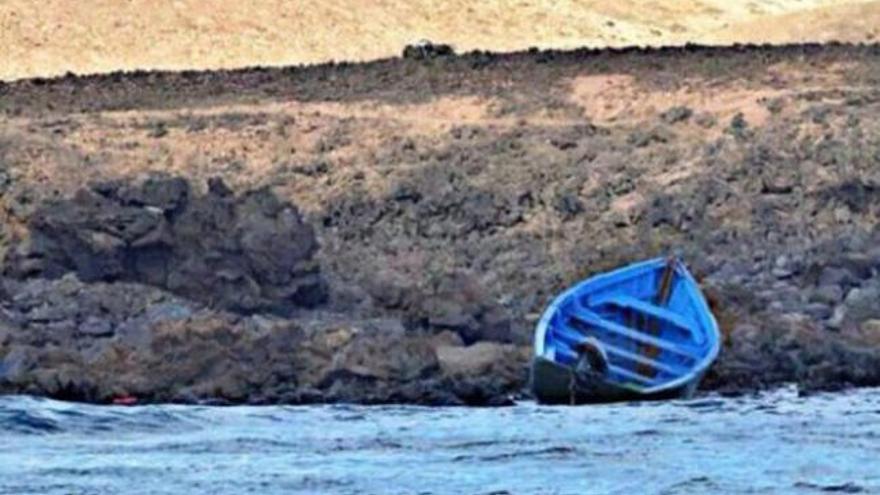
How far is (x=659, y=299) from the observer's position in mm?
31453

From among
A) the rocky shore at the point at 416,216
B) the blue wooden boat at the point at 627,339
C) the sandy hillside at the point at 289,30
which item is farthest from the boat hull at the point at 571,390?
the sandy hillside at the point at 289,30

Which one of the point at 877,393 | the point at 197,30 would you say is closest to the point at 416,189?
the point at 877,393

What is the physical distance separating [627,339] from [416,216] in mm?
7281

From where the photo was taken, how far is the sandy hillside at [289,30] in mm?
60312

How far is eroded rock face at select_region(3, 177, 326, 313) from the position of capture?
33906mm

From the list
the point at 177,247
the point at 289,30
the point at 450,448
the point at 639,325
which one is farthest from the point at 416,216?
the point at 289,30

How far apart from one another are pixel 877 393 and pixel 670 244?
721 centimetres

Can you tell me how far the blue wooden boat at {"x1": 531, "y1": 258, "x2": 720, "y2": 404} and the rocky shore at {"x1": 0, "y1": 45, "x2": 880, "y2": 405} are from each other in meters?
0.47

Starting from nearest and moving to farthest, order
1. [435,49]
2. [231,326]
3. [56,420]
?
[56,420] → [231,326] → [435,49]

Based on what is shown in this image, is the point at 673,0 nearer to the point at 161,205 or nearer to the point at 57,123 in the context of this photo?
the point at 57,123

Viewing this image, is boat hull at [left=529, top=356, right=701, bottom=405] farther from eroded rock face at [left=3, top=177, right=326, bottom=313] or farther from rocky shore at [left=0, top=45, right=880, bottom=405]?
eroded rock face at [left=3, top=177, right=326, bottom=313]

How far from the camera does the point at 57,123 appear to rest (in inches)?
1623

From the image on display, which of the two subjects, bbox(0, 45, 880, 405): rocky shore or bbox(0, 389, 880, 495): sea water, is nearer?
bbox(0, 389, 880, 495): sea water

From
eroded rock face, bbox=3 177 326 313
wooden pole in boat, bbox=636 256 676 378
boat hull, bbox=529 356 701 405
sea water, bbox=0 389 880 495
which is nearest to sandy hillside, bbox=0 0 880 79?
eroded rock face, bbox=3 177 326 313
